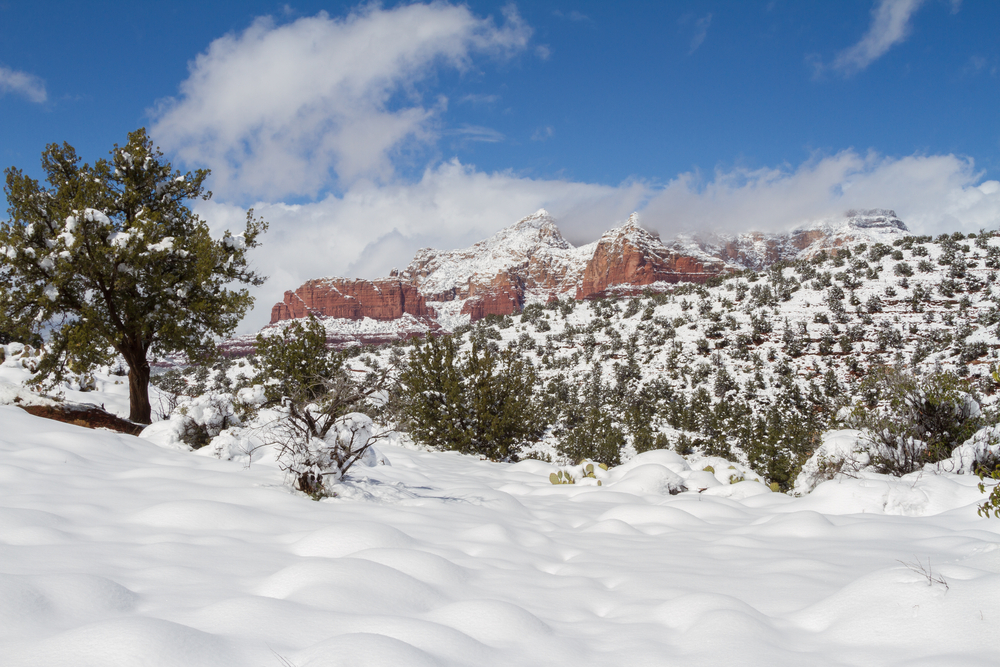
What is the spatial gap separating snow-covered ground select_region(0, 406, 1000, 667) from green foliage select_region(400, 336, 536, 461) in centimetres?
809

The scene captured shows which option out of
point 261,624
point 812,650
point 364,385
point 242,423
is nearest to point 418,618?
point 261,624

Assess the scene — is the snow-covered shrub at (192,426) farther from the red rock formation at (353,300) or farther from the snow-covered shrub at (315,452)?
the red rock formation at (353,300)

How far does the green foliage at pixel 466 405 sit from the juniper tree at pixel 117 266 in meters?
5.59

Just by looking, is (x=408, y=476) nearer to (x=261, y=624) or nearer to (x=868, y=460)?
(x=261, y=624)

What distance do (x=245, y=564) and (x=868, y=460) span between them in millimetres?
9254

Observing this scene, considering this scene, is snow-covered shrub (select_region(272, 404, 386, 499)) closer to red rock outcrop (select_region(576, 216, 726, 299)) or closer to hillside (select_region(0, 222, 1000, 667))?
hillside (select_region(0, 222, 1000, 667))

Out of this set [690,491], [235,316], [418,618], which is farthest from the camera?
[235,316]

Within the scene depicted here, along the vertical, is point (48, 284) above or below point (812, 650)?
above

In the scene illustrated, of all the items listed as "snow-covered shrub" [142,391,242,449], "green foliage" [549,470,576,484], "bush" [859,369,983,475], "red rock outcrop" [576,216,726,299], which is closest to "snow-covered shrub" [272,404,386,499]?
"snow-covered shrub" [142,391,242,449]

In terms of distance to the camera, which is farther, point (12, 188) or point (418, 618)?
point (12, 188)

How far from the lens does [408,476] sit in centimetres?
841

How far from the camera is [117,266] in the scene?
10.2 metres

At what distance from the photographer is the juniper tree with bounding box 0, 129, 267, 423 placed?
9.85m

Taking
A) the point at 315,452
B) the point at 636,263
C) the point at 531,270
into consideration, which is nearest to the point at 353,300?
the point at 531,270
